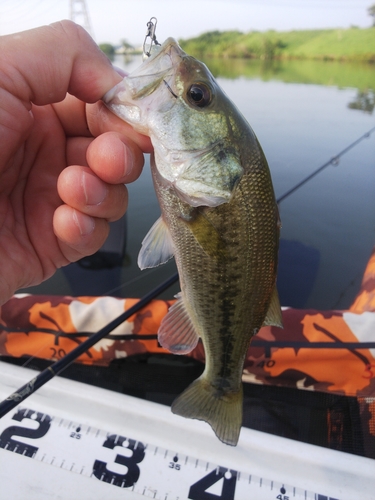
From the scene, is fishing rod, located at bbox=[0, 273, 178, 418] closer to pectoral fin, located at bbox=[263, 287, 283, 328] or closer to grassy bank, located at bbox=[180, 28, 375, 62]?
pectoral fin, located at bbox=[263, 287, 283, 328]

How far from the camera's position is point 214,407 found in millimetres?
1478

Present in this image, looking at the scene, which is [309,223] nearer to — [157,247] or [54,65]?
[157,247]

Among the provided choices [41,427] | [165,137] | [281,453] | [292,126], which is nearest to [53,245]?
[165,137]

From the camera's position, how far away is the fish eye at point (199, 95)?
3.99ft

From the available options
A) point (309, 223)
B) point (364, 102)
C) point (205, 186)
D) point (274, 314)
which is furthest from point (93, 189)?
point (364, 102)

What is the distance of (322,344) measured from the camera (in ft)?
7.04

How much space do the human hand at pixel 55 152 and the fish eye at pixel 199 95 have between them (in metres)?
0.25

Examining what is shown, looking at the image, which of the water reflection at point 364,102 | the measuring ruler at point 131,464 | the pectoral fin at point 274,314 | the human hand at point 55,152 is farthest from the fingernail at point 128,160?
the water reflection at point 364,102

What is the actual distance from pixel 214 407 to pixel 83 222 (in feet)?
3.22

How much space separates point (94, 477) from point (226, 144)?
5.10ft

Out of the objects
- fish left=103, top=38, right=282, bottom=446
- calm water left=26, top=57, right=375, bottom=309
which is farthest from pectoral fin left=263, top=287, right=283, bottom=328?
calm water left=26, top=57, right=375, bottom=309

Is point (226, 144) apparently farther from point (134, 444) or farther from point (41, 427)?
point (41, 427)

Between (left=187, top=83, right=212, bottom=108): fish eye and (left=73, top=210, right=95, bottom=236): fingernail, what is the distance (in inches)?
24.5

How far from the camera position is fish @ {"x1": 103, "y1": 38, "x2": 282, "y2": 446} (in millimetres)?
1195
